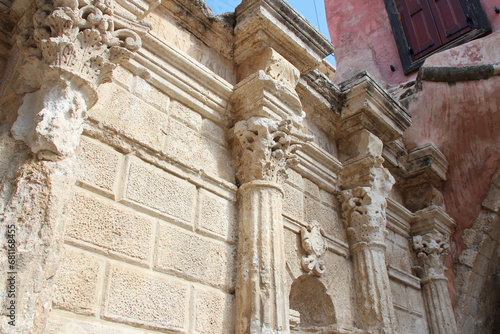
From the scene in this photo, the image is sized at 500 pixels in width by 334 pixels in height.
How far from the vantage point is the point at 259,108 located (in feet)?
9.93

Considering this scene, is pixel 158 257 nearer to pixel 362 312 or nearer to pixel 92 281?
pixel 92 281

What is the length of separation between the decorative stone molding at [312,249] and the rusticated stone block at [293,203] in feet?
0.42

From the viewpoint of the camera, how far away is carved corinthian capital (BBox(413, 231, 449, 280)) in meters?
4.75

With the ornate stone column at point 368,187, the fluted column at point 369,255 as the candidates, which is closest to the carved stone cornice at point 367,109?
the ornate stone column at point 368,187

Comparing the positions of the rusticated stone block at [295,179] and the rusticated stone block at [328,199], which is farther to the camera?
the rusticated stone block at [328,199]

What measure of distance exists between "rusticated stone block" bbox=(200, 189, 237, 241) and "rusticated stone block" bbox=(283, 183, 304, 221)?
615 mm

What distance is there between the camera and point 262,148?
9.55 ft

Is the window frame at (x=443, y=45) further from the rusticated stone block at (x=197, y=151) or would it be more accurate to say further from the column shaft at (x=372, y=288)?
the rusticated stone block at (x=197, y=151)

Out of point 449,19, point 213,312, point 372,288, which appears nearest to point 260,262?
point 213,312

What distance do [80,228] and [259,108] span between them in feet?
4.95

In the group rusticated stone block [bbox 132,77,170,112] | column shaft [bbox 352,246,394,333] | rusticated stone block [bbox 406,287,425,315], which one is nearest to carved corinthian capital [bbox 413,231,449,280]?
rusticated stone block [bbox 406,287,425,315]

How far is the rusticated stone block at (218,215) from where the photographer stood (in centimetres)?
263

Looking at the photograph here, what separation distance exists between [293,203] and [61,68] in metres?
2.07

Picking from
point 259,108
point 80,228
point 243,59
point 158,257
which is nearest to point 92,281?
point 80,228
